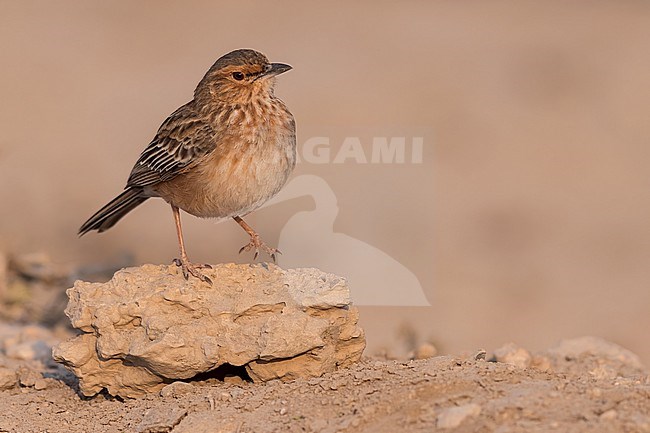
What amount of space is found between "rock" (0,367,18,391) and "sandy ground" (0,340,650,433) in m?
0.10

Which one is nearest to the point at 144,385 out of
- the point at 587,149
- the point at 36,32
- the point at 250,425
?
the point at 250,425

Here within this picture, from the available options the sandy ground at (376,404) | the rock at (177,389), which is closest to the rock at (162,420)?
the sandy ground at (376,404)


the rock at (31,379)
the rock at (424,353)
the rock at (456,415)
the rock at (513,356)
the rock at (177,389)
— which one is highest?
the rock at (456,415)

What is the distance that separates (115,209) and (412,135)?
282 inches

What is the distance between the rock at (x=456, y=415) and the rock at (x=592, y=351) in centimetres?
296

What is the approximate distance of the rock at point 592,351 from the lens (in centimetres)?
744

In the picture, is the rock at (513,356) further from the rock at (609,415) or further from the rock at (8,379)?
the rock at (8,379)

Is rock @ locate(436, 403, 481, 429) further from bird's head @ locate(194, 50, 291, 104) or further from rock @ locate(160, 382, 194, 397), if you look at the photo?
bird's head @ locate(194, 50, 291, 104)

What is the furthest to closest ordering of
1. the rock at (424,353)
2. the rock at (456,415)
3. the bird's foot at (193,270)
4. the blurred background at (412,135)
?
the blurred background at (412,135) → the rock at (424,353) → the bird's foot at (193,270) → the rock at (456,415)

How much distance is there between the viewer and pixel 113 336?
19.9 ft

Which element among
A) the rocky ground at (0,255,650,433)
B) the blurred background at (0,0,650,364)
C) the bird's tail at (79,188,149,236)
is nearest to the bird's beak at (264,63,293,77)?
the bird's tail at (79,188,149,236)

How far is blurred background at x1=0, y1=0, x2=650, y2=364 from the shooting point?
35.0 ft

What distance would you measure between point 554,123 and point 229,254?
5657 millimetres

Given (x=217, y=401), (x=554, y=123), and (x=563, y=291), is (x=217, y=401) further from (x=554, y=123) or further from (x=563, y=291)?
(x=554, y=123)
